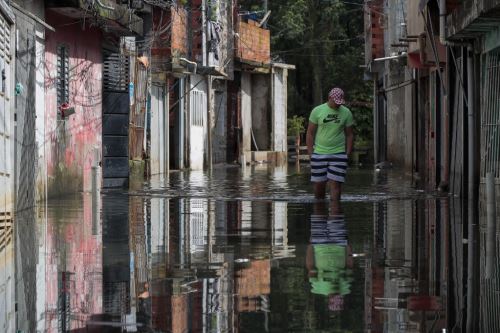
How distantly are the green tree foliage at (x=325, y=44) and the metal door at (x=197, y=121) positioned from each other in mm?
Answer: 14030

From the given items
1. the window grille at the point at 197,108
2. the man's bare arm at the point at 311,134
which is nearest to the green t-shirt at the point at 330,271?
the man's bare arm at the point at 311,134

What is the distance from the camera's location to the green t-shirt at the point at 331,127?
17797 mm

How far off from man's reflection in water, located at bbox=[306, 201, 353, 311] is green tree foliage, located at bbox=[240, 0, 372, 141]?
138 feet

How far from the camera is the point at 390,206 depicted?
17.7m

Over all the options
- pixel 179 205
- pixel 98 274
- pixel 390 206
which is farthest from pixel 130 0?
pixel 98 274

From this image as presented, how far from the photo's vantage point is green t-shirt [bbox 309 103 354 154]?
1780cm

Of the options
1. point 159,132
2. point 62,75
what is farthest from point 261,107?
point 62,75

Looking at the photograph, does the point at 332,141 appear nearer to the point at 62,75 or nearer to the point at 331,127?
the point at 331,127

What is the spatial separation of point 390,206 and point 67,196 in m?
6.80

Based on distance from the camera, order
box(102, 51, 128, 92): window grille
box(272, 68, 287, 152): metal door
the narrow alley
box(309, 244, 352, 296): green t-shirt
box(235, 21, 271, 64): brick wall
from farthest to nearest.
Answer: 1. box(272, 68, 287, 152): metal door
2. box(235, 21, 271, 64): brick wall
3. box(102, 51, 128, 92): window grille
4. box(309, 244, 352, 296): green t-shirt
5. the narrow alley

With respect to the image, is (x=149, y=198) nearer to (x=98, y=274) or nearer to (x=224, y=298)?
(x=98, y=274)

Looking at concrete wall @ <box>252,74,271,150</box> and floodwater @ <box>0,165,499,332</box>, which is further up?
concrete wall @ <box>252,74,271,150</box>

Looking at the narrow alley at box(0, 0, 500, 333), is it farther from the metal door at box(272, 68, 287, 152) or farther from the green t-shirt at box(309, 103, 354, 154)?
the metal door at box(272, 68, 287, 152)

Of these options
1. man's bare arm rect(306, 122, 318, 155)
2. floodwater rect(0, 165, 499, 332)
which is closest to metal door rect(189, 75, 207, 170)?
man's bare arm rect(306, 122, 318, 155)
